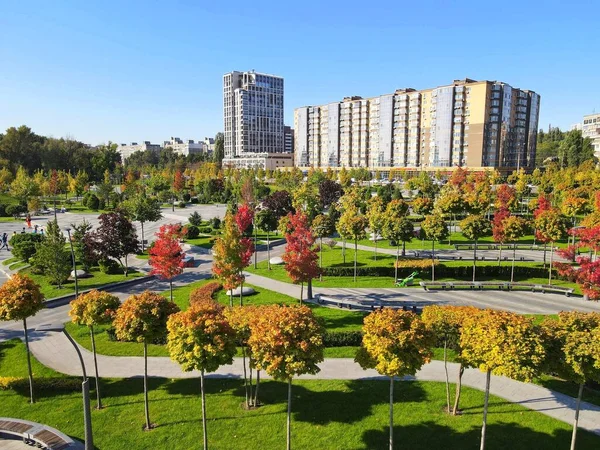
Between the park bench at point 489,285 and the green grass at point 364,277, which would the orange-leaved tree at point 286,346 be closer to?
the green grass at point 364,277

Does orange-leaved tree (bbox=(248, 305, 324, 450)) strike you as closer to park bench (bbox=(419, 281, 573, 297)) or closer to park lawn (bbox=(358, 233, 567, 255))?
park bench (bbox=(419, 281, 573, 297))

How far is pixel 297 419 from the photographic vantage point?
585 inches

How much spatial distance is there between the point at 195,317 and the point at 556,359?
10.4 meters

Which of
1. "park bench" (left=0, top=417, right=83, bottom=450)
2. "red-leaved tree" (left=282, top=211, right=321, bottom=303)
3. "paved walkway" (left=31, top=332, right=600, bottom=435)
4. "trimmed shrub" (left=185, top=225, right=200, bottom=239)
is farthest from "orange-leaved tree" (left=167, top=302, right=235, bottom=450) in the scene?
"trimmed shrub" (left=185, top=225, right=200, bottom=239)

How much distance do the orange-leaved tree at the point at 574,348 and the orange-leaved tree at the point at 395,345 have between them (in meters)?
3.33

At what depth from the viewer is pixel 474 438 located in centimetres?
1359

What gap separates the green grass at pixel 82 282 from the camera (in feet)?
96.6

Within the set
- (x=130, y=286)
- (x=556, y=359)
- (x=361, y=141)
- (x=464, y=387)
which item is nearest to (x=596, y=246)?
(x=464, y=387)

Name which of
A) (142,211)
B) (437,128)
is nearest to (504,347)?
(142,211)

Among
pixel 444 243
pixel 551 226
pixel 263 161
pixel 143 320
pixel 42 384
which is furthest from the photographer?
pixel 263 161

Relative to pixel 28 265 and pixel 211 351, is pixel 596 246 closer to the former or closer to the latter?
pixel 211 351

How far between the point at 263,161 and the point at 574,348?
15544cm

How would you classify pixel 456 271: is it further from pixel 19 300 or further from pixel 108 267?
pixel 19 300

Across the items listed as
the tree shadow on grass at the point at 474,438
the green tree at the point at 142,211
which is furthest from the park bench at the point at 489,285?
the green tree at the point at 142,211
